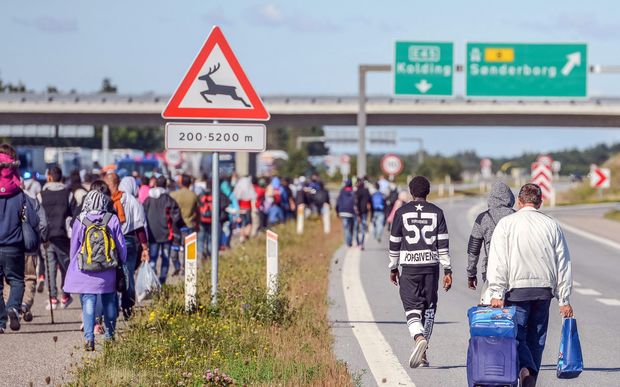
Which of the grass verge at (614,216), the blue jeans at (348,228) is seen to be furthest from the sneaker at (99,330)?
the grass verge at (614,216)

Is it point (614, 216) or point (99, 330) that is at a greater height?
point (99, 330)

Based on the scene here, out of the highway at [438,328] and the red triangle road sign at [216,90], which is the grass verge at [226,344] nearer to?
the highway at [438,328]

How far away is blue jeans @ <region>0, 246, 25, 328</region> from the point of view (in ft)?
40.4

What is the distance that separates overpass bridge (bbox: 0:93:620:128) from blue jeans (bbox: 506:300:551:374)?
47.8 meters

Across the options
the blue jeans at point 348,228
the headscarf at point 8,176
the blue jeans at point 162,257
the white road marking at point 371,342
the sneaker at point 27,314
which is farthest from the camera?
the blue jeans at point 348,228

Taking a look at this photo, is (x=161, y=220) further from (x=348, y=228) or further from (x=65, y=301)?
(x=348, y=228)

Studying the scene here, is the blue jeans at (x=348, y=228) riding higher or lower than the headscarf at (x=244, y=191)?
lower

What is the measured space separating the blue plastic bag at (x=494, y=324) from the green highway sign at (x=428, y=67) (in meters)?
32.6

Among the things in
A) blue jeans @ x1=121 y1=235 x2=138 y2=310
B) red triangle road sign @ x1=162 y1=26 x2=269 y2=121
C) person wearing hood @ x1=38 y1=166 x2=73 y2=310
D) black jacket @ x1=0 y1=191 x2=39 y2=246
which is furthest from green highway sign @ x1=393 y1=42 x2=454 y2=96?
red triangle road sign @ x1=162 y1=26 x2=269 y2=121

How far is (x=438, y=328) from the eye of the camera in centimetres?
1328

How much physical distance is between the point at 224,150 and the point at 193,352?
2278 mm

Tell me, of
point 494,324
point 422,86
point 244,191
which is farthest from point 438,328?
point 422,86

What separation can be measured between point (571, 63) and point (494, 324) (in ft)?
114

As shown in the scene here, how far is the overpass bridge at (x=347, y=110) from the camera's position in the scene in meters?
56.5
